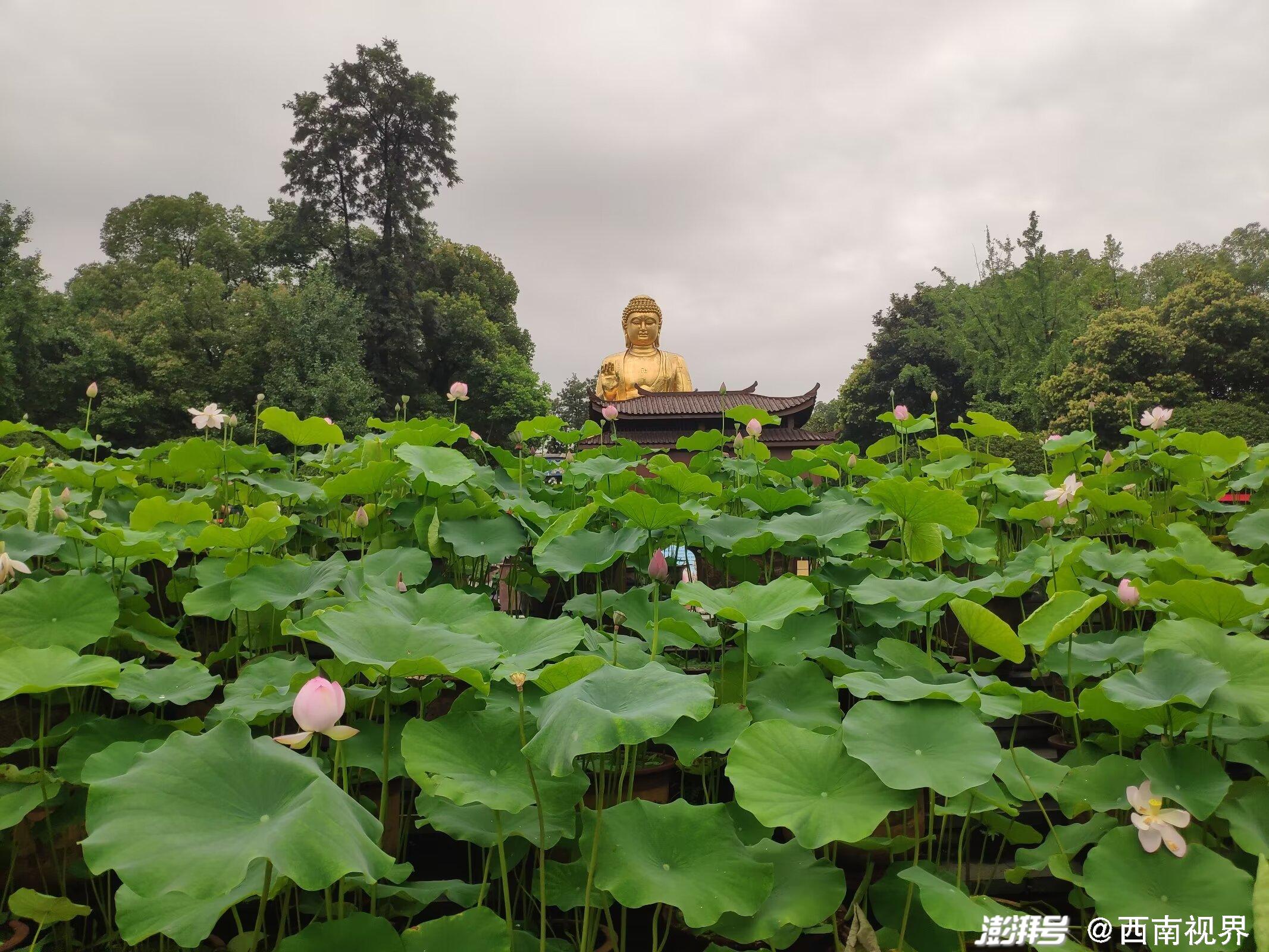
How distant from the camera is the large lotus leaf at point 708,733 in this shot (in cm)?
141

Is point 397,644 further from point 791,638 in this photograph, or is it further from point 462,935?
point 791,638

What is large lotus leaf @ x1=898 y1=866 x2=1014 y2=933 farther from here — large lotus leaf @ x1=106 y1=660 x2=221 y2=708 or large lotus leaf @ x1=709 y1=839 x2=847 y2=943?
large lotus leaf @ x1=106 y1=660 x2=221 y2=708

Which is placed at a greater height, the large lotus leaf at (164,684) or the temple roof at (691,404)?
the temple roof at (691,404)

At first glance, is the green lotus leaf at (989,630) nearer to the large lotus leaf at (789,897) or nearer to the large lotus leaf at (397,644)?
the large lotus leaf at (789,897)

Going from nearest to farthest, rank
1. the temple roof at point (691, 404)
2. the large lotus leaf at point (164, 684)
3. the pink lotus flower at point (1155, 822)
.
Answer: the pink lotus flower at point (1155, 822) → the large lotus leaf at point (164, 684) → the temple roof at point (691, 404)

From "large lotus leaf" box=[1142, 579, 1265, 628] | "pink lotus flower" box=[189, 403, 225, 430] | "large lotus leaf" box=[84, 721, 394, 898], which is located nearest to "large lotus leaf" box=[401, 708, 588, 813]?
"large lotus leaf" box=[84, 721, 394, 898]

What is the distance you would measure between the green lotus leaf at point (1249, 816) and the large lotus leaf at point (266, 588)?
1.84 meters

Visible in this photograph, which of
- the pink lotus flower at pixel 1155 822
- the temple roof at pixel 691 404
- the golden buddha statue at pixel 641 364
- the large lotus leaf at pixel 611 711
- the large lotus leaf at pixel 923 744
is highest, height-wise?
Result: the golden buddha statue at pixel 641 364

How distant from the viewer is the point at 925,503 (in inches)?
84.7

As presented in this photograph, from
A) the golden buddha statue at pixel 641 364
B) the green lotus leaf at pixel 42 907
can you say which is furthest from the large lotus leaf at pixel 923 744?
the golden buddha statue at pixel 641 364

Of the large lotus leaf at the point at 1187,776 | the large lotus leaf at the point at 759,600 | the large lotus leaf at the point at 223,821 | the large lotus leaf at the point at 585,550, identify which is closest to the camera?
the large lotus leaf at the point at 223,821

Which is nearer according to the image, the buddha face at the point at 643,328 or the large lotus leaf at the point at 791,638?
the large lotus leaf at the point at 791,638

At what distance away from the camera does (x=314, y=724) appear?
104cm

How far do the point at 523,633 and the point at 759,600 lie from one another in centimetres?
54
